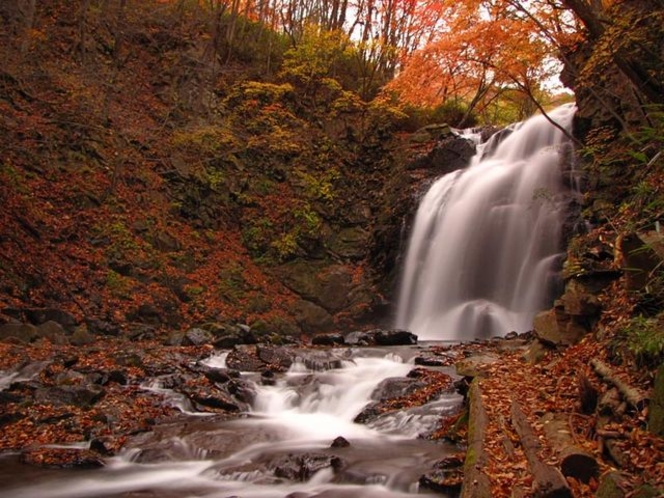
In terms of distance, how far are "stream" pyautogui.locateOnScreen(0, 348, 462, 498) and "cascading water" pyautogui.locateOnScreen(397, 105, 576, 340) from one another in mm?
6305

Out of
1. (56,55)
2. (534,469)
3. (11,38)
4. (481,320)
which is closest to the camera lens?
(534,469)

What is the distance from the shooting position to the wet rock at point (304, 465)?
563 cm

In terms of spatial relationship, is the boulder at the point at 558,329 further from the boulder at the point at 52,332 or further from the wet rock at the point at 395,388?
the boulder at the point at 52,332

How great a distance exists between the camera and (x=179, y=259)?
15.2m

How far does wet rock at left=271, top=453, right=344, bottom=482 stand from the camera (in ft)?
18.5

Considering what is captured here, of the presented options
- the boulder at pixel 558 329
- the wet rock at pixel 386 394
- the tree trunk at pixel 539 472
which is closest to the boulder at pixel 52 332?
the wet rock at pixel 386 394

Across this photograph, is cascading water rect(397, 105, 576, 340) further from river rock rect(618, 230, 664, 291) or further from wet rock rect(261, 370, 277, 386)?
river rock rect(618, 230, 664, 291)

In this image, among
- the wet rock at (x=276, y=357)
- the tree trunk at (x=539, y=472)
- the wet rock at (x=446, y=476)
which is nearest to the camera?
the tree trunk at (x=539, y=472)

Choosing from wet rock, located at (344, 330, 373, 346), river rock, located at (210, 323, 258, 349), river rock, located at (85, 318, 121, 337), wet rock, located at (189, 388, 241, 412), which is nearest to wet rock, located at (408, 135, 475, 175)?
wet rock, located at (344, 330, 373, 346)

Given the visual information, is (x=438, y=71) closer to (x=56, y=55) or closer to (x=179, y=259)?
(x=179, y=259)

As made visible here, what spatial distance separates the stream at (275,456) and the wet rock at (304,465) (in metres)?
0.01

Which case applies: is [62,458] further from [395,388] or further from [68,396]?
[395,388]

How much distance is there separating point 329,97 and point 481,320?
12.3 m

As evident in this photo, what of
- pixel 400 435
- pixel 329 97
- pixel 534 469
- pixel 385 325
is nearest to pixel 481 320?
pixel 385 325
